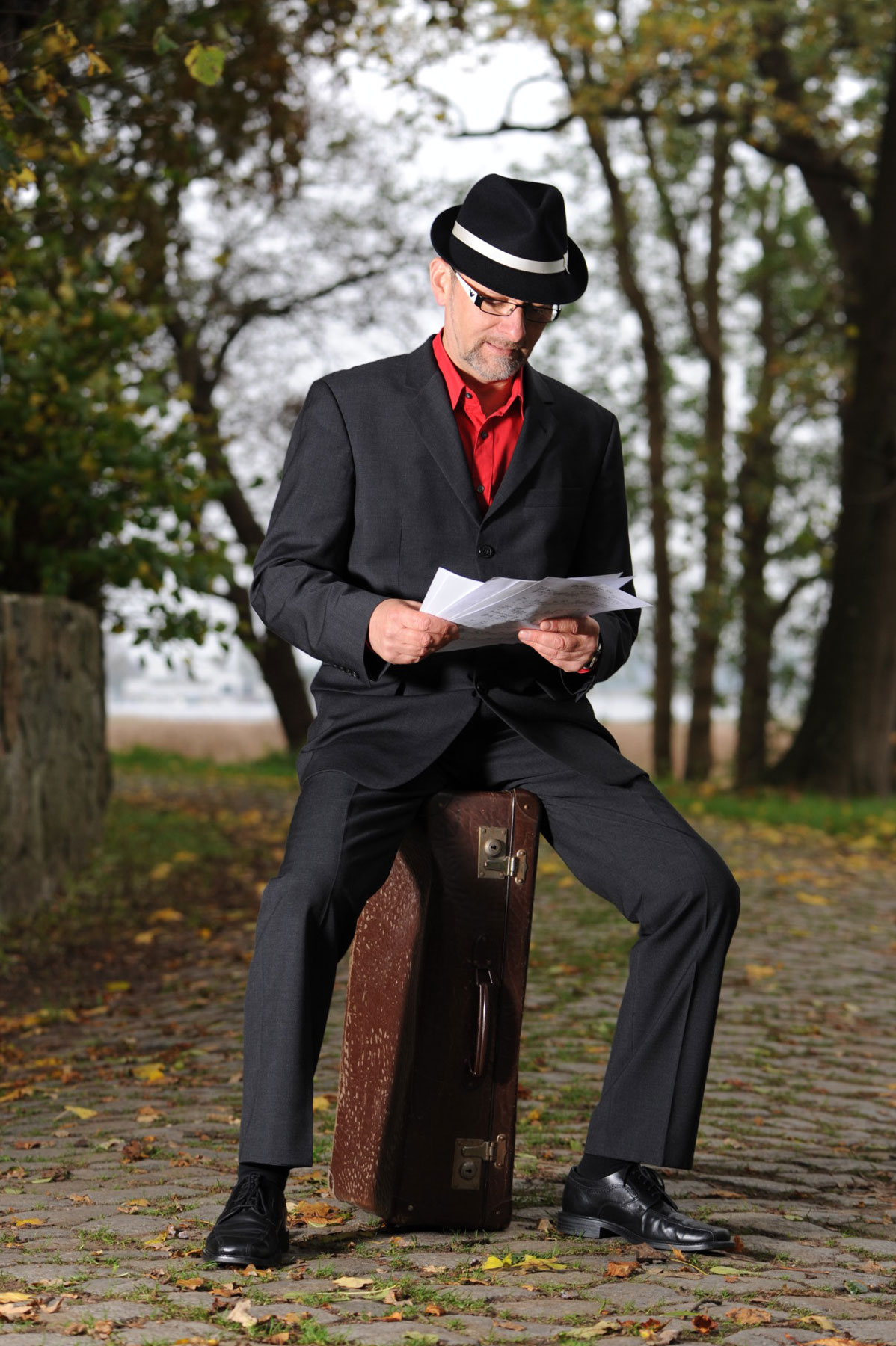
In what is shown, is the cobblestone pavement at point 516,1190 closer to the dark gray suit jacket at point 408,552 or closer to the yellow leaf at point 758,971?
the yellow leaf at point 758,971

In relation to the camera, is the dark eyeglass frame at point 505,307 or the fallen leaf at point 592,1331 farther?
the dark eyeglass frame at point 505,307

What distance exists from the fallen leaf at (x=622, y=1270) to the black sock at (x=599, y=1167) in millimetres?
248

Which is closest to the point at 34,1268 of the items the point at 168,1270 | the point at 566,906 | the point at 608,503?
the point at 168,1270

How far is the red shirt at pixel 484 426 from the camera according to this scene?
3.70 m

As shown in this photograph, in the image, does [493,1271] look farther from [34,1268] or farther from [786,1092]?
[786,1092]

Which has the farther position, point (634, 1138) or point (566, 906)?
point (566, 906)

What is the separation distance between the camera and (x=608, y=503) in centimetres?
385

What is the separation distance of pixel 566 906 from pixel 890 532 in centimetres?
713

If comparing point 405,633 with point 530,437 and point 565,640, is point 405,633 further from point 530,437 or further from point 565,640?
point 530,437

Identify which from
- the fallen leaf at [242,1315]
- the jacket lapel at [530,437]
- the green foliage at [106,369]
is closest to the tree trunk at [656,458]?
the green foliage at [106,369]

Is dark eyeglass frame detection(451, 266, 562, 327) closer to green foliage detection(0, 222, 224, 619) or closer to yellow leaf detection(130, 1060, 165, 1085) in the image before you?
yellow leaf detection(130, 1060, 165, 1085)

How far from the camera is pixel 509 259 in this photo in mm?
3471

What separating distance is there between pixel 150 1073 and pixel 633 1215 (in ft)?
7.24

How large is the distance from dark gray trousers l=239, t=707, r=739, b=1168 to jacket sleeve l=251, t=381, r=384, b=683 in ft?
1.00
